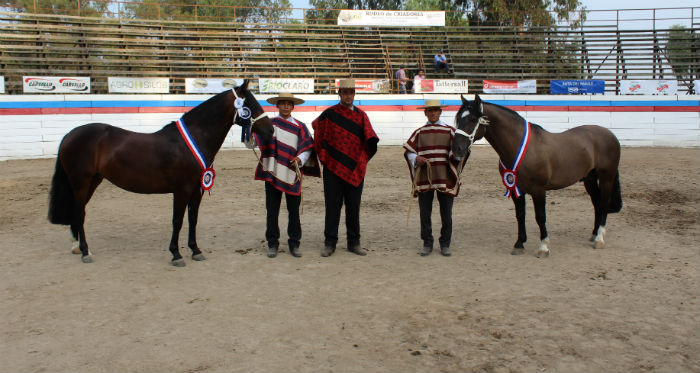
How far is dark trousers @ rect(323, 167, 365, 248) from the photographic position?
6.19 metres

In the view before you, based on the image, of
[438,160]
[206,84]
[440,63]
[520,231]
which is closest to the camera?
[438,160]

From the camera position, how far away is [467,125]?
19.7 feet

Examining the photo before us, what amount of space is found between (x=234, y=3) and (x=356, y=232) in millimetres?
45597

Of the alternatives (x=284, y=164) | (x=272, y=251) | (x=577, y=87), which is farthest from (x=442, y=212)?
(x=577, y=87)

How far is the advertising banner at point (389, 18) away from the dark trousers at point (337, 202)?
1928 centimetres

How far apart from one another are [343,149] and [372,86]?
46.4 ft

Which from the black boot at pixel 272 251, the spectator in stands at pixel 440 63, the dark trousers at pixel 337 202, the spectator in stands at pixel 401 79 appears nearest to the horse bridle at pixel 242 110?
the dark trousers at pixel 337 202

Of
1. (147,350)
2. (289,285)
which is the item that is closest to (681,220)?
(289,285)

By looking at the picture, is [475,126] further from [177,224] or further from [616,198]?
[177,224]

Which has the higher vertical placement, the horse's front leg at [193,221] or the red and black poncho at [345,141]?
the red and black poncho at [345,141]

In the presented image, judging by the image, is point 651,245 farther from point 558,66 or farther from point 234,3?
point 234,3

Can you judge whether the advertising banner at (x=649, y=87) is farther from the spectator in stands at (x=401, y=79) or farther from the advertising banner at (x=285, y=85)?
the advertising banner at (x=285, y=85)

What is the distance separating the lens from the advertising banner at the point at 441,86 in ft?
64.3

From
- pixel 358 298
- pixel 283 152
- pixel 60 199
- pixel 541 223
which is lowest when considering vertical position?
pixel 358 298
